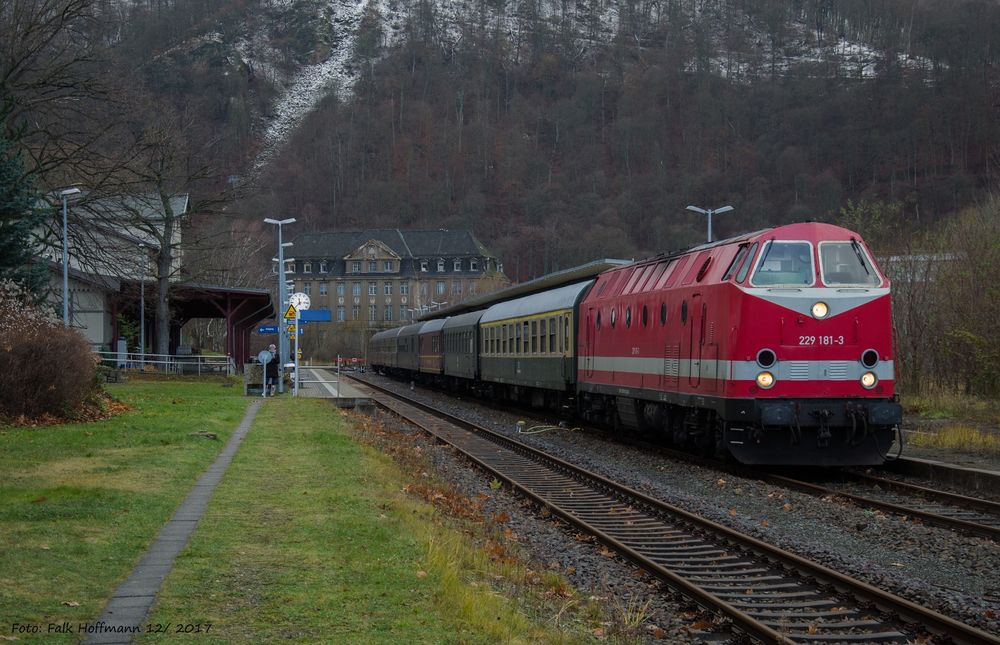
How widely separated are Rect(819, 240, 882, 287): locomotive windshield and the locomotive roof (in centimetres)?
1015

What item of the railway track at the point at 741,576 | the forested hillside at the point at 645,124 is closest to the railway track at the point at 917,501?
the railway track at the point at 741,576

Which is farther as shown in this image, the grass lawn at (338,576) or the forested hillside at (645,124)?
the forested hillside at (645,124)

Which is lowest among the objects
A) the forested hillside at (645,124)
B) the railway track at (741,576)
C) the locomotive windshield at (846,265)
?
the railway track at (741,576)

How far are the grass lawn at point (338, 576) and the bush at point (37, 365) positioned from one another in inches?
392

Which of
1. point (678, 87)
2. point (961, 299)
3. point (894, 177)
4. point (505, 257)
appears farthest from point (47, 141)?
point (678, 87)

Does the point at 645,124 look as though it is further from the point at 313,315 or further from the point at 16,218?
the point at 16,218

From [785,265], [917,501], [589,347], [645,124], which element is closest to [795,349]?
[785,265]

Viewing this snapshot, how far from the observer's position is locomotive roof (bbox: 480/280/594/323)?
26.2 meters

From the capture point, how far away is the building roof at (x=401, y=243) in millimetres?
116312

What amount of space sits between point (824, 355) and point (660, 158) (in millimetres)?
124647

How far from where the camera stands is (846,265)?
15.4 metres

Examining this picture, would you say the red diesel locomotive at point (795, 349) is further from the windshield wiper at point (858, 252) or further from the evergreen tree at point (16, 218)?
the evergreen tree at point (16, 218)

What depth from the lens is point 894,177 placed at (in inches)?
4063

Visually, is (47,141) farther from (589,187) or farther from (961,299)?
(589,187)
